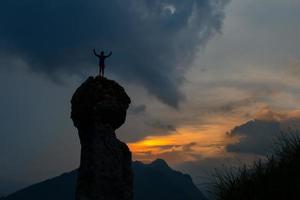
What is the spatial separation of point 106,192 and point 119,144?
1.93 meters

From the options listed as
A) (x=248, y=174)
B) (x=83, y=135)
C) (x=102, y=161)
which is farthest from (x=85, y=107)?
(x=248, y=174)

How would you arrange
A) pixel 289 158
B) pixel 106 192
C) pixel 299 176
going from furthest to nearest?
pixel 106 192 < pixel 289 158 < pixel 299 176

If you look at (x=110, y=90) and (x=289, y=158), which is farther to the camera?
(x=110, y=90)

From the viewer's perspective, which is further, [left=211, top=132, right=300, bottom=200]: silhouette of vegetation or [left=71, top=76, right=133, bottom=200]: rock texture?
[left=71, top=76, right=133, bottom=200]: rock texture

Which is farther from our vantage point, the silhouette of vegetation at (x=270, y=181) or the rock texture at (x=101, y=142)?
the rock texture at (x=101, y=142)

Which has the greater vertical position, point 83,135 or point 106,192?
point 83,135

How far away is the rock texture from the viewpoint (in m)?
17.1

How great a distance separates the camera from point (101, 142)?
17516 mm

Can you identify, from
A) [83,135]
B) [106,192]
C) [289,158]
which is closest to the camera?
[289,158]

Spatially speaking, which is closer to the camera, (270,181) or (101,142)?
(270,181)

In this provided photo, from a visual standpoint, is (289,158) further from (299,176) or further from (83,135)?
(83,135)

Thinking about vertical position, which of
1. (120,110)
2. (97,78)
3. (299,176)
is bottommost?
(299,176)

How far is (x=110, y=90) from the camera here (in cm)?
1848

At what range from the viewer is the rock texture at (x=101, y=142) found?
1706cm
